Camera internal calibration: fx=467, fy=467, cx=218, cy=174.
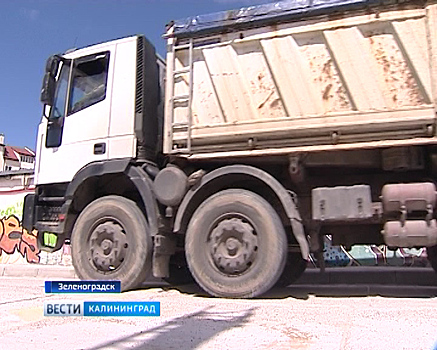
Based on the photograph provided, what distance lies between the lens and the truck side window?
6.32m

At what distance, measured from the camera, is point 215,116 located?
18.2 ft

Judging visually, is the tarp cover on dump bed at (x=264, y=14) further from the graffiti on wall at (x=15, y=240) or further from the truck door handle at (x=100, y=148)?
the graffiti on wall at (x=15, y=240)

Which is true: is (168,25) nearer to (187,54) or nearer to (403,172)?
(187,54)

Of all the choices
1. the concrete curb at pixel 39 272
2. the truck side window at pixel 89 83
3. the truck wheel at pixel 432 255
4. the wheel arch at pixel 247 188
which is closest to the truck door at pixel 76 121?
the truck side window at pixel 89 83

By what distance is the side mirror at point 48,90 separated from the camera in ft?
20.6

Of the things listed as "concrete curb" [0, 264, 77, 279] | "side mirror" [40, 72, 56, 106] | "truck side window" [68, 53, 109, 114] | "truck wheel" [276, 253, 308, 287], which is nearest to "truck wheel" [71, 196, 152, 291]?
"truck side window" [68, 53, 109, 114]

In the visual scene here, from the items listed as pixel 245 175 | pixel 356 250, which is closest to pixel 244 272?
pixel 245 175

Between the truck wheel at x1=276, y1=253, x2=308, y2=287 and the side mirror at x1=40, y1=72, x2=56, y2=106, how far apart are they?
3.89 meters

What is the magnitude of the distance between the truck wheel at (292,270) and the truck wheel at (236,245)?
51.8 inches

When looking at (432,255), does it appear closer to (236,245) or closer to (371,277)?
(371,277)

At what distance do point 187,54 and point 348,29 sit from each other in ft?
6.42

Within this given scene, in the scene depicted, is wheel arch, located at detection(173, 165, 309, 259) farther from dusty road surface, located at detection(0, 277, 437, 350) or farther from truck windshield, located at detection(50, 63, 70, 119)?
truck windshield, located at detection(50, 63, 70, 119)

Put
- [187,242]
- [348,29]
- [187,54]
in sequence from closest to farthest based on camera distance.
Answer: [348,29] → [187,242] → [187,54]

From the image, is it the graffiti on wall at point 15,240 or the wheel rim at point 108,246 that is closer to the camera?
the wheel rim at point 108,246
